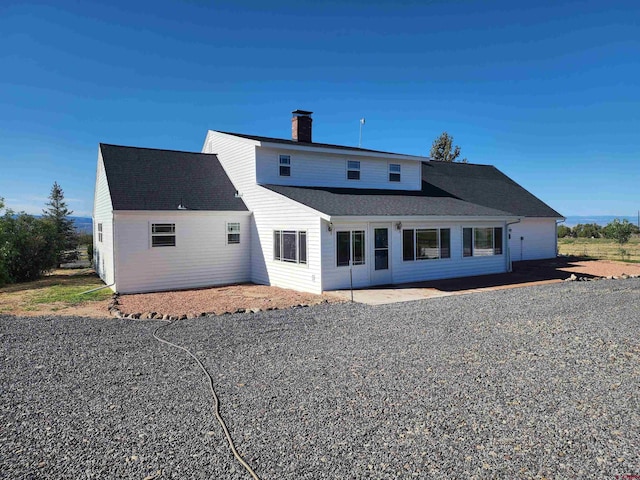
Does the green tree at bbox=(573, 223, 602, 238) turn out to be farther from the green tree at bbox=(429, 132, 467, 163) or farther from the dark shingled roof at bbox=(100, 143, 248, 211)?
the dark shingled roof at bbox=(100, 143, 248, 211)

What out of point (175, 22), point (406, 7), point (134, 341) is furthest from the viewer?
point (406, 7)

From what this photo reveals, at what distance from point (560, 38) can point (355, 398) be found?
2216 cm

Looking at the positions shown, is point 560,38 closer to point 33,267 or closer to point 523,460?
point 523,460

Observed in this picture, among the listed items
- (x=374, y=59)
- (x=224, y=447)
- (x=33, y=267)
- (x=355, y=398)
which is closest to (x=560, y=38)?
(x=374, y=59)

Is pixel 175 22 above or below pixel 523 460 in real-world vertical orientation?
above

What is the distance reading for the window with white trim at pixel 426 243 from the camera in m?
15.0

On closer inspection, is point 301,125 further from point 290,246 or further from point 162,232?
point 162,232

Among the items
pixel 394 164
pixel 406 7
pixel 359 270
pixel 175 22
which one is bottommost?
pixel 359 270

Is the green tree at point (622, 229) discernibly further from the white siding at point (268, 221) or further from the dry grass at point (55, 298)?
the dry grass at point (55, 298)

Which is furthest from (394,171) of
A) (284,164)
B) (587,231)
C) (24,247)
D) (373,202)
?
(587,231)

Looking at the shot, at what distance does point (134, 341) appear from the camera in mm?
7742

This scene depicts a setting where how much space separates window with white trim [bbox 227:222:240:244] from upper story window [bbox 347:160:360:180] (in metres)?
5.66

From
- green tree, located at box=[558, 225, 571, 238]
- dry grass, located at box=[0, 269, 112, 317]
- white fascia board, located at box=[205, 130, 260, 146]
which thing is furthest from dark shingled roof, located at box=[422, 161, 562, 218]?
green tree, located at box=[558, 225, 571, 238]

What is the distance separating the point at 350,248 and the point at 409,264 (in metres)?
2.78
